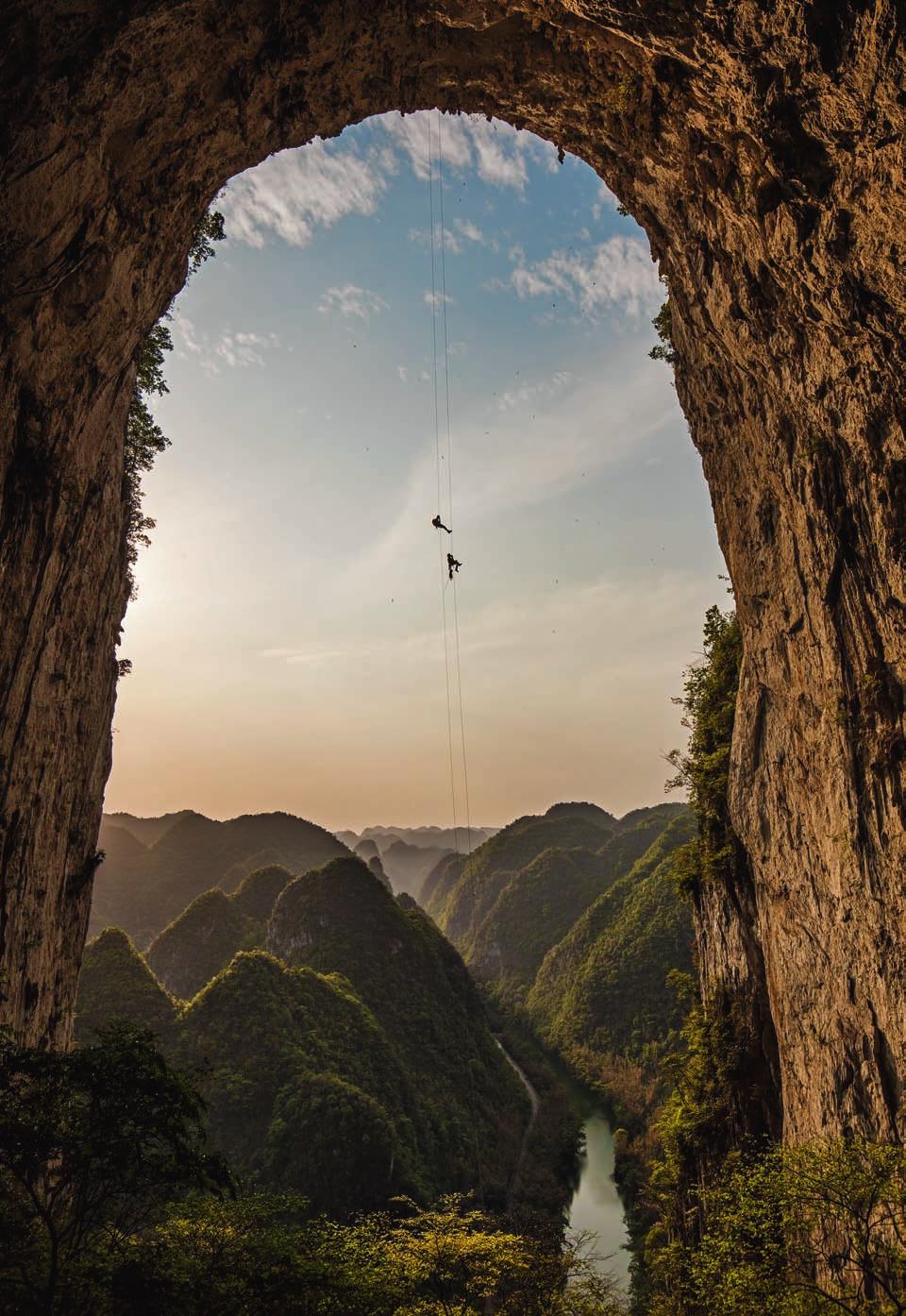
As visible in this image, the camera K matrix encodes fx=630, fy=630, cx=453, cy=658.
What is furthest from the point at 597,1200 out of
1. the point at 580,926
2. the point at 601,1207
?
the point at 580,926

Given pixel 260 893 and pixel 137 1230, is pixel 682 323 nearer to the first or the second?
pixel 137 1230

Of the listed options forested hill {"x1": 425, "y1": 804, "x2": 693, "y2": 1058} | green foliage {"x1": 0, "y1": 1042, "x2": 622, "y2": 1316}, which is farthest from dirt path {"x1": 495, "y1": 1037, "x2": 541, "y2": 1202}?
green foliage {"x1": 0, "y1": 1042, "x2": 622, "y2": 1316}

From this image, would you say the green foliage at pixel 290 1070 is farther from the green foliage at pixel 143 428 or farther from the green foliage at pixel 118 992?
the green foliage at pixel 143 428

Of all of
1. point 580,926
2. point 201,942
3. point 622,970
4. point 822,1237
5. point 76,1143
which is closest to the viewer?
point 76,1143

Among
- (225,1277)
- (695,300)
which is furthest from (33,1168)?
(695,300)

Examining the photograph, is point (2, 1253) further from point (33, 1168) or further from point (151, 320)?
point (151, 320)
